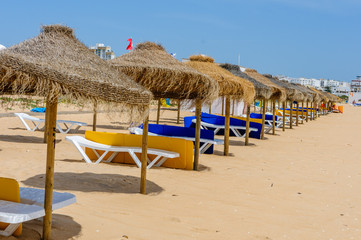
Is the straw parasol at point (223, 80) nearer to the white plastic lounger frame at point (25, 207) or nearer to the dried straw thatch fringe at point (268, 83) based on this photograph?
the white plastic lounger frame at point (25, 207)

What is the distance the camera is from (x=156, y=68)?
232 inches

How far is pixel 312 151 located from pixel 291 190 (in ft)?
17.4

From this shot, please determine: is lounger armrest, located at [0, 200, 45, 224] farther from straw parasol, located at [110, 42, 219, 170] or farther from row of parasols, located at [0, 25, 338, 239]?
straw parasol, located at [110, 42, 219, 170]

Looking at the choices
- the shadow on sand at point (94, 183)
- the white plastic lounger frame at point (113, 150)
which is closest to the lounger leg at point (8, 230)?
the shadow on sand at point (94, 183)

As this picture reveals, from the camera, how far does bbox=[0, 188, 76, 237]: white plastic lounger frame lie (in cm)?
301

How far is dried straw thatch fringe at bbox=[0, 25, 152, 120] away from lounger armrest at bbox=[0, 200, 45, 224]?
36.3 inches

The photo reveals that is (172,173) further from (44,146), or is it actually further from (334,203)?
(44,146)

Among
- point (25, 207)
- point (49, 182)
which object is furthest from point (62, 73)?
point (25, 207)

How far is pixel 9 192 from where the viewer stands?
136 inches

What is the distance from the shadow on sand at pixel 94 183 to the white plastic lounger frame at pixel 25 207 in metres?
1.49

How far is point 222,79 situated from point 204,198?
3264 mm

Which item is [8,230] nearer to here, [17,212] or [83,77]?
[17,212]

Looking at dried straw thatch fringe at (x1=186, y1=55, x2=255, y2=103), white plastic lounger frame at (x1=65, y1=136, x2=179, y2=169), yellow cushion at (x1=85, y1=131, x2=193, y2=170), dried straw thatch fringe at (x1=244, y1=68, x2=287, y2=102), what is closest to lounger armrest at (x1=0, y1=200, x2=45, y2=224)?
white plastic lounger frame at (x1=65, y1=136, x2=179, y2=169)

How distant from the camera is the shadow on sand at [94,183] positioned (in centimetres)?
549
